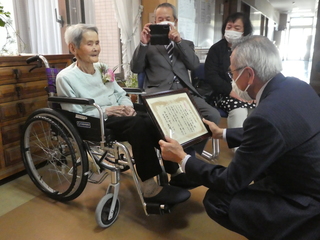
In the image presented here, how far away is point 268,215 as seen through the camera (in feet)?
3.46

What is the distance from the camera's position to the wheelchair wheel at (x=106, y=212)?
1.48m

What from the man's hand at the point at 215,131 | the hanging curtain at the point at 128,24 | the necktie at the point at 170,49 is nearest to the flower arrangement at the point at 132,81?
the hanging curtain at the point at 128,24

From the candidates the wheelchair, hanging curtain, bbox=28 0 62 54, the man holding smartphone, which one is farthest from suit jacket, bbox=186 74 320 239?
hanging curtain, bbox=28 0 62 54

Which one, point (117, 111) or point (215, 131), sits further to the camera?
point (117, 111)

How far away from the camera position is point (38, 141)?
7.20ft

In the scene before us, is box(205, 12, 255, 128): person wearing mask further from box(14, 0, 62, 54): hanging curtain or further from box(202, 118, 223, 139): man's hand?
box(14, 0, 62, 54): hanging curtain

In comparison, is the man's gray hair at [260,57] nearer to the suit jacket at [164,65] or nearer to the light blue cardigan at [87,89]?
the light blue cardigan at [87,89]

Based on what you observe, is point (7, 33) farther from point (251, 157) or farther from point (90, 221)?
point (251, 157)

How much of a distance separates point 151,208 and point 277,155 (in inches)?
28.7

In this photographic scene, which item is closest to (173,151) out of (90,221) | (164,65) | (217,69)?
(90,221)

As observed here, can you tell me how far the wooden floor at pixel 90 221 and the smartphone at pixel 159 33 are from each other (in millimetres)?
1103

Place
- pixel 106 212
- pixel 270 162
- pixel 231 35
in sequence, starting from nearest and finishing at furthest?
1. pixel 270 162
2. pixel 106 212
3. pixel 231 35

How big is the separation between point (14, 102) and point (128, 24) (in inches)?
63.7

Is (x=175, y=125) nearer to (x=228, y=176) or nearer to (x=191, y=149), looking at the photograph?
(x=228, y=176)
